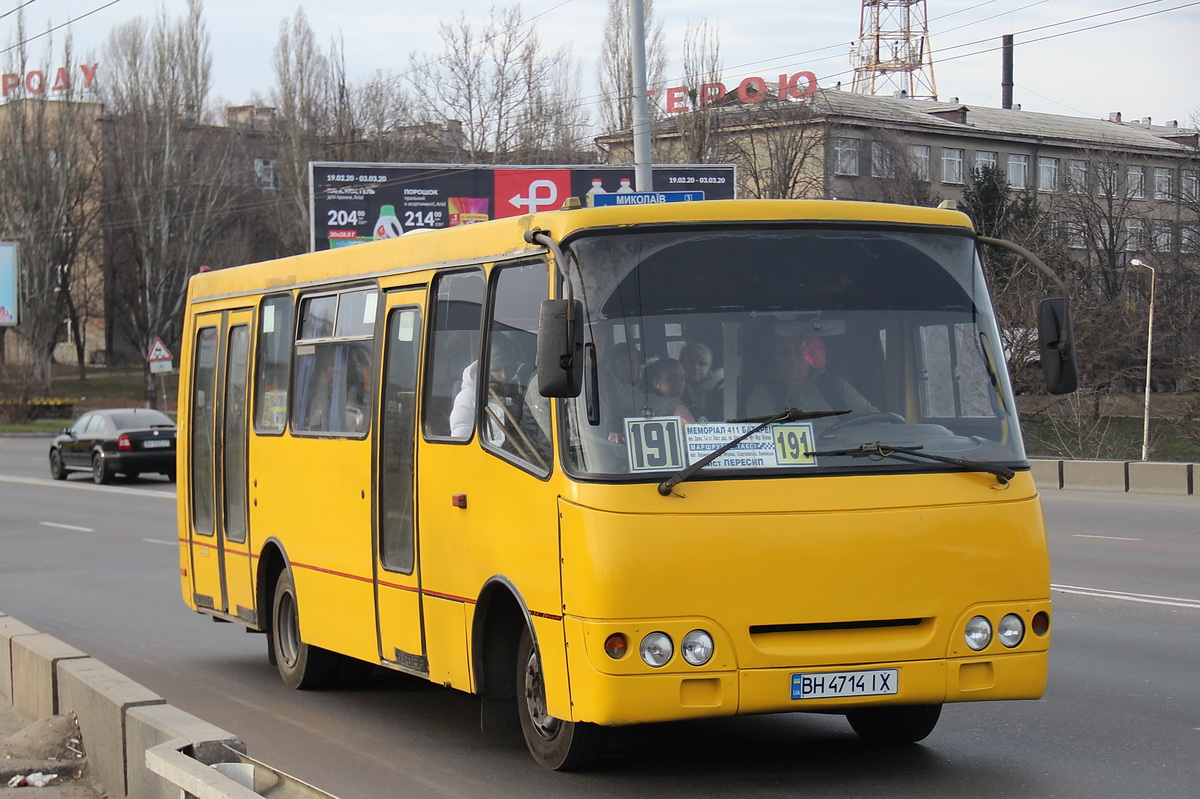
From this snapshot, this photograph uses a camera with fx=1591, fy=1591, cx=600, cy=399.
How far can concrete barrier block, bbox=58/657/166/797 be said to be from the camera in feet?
20.9

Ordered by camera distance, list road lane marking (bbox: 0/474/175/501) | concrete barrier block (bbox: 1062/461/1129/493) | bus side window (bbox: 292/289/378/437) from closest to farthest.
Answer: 1. bus side window (bbox: 292/289/378/437)
2. concrete barrier block (bbox: 1062/461/1129/493)
3. road lane marking (bbox: 0/474/175/501)

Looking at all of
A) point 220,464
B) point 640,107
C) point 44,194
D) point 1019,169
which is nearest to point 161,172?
point 44,194

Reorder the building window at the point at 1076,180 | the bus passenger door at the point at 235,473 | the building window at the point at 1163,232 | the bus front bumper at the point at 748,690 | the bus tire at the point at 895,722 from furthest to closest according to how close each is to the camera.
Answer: the building window at the point at 1076,180, the building window at the point at 1163,232, the bus passenger door at the point at 235,473, the bus tire at the point at 895,722, the bus front bumper at the point at 748,690

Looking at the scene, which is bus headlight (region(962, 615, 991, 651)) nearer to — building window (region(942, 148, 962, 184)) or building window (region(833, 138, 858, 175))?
building window (region(833, 138, 858, 175))

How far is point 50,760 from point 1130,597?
8.45m

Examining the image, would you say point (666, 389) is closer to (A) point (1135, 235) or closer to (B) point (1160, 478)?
(B) point (1160, 478)

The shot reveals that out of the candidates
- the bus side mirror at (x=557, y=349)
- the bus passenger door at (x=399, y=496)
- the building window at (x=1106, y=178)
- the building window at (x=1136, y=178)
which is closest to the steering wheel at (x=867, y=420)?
the bus side mirror at (x=557, y=349)

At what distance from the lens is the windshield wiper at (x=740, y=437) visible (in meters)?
6.00

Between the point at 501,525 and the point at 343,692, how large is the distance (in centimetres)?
322

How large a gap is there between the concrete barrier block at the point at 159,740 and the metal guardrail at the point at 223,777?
4cm

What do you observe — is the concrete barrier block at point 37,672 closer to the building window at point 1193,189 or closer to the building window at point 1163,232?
the building window at point 1163,232

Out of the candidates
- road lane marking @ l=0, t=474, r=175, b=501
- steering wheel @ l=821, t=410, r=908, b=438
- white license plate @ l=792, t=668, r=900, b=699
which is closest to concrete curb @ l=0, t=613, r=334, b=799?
white license plate @ l=792, t=668, r=900, b=699

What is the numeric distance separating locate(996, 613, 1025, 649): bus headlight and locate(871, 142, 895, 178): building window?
2209 inches

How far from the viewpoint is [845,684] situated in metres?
6.03
